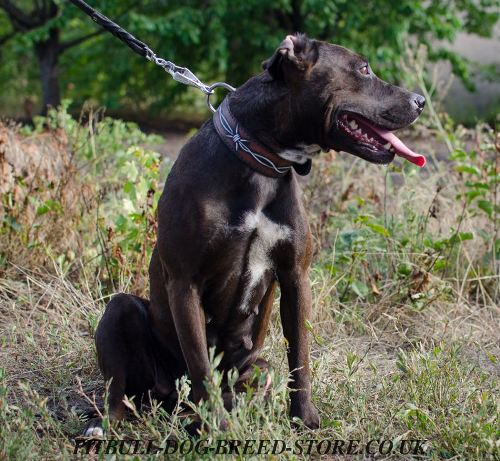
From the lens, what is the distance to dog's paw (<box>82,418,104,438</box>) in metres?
3.29

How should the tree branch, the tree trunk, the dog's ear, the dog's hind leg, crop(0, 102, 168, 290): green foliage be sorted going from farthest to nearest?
the tree trunk < the tree branch < crop(0, 102, 168, 290): green foliage < the dog's hind leg < the dog's ear

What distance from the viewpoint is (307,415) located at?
3.34m

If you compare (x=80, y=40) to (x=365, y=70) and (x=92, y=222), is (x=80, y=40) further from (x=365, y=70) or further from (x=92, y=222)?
(x=365, y=70)

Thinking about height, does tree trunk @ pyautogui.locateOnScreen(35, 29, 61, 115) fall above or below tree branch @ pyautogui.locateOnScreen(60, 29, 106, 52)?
below

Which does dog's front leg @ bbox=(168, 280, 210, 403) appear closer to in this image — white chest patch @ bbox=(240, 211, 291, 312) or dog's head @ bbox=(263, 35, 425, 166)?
white chest patch @ bbox=(240, 211, 291, 312)

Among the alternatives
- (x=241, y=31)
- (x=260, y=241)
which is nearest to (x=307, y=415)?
(x=260, y=241)

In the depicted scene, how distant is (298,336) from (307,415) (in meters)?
0.30

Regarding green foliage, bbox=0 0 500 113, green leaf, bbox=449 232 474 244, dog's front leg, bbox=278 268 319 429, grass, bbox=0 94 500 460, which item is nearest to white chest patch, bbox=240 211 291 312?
dog's front leg, bbox=278 268 319 429

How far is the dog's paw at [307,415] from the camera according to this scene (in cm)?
334

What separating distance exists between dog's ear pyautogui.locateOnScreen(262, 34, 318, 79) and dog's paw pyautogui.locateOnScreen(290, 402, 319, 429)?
1.25m

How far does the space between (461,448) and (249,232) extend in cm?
108

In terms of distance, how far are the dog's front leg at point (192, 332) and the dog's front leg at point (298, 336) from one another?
370mm

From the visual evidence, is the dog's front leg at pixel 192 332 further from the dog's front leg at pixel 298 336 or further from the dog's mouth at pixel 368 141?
the dog's mouth at pixel 368 141

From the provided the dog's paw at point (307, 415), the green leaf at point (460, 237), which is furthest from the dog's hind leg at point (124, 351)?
the green leaf at point (460, 237)
